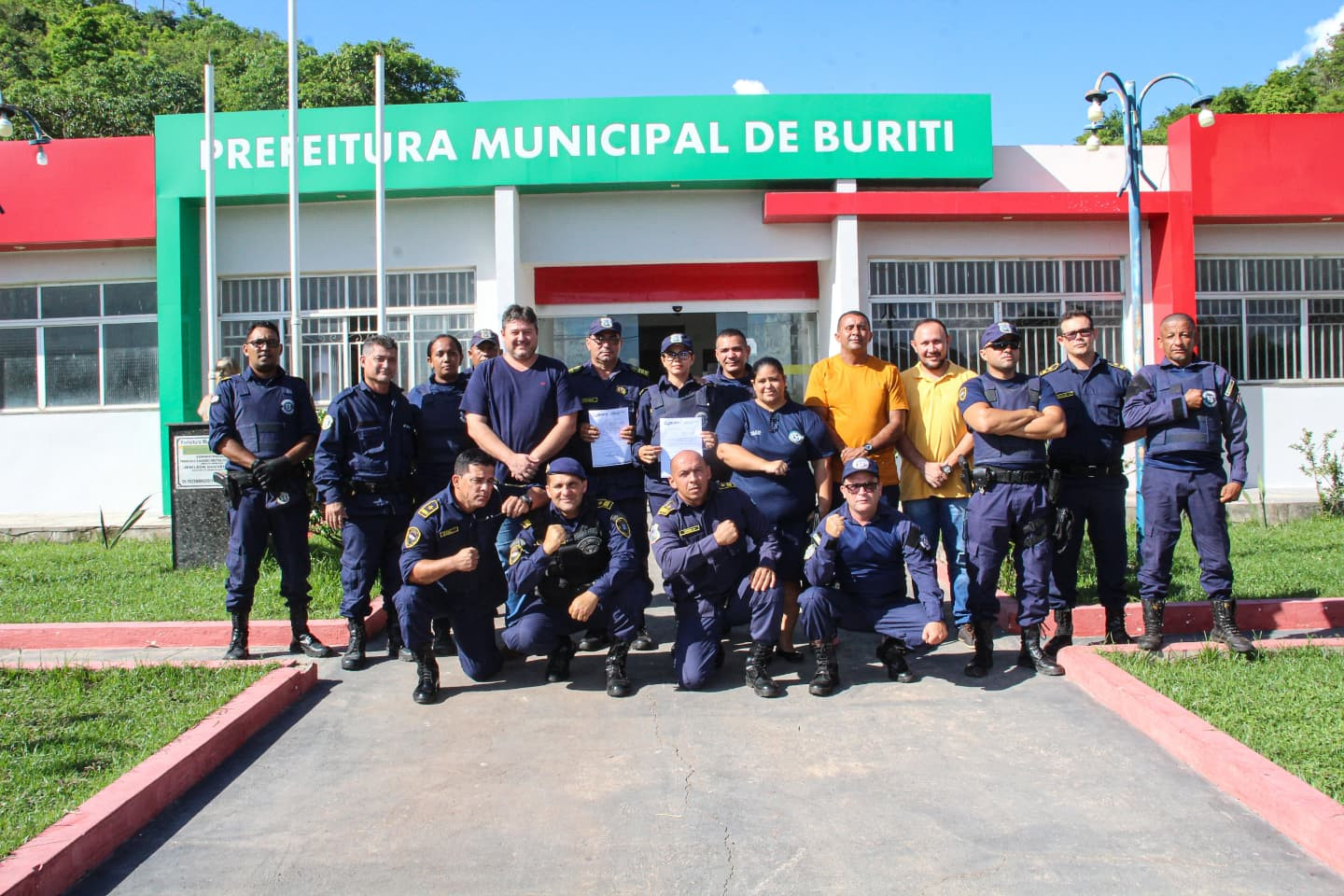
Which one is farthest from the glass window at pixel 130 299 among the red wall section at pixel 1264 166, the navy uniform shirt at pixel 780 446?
the red wall section at pixel 1264 166

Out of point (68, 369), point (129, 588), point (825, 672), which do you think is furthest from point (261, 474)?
point (68, 369)

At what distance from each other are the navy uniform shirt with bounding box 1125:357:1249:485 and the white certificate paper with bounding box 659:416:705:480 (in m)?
2.45

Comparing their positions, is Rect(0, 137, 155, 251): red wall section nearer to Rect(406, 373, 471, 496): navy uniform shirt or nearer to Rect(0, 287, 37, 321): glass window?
Rect(0, 287, 37, 321): glass window

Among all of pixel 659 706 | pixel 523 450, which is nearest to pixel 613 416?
pixel 523 450

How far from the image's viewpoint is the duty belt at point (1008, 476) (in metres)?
5.31

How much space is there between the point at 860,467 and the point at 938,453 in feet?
3.18

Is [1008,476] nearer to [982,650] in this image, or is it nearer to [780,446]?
[982,650]

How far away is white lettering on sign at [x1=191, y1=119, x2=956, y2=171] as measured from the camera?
1230 centimetres

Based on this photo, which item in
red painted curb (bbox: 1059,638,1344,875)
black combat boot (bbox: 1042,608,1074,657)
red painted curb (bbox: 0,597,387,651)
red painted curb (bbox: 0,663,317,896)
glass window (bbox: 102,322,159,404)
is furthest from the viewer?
glass window (bbox: 102,322,159,404)

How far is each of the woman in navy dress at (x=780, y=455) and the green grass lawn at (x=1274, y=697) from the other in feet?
5.74

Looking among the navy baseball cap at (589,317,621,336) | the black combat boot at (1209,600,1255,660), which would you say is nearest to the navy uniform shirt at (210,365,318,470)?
the navy baseball cap at (589,317,621,336)

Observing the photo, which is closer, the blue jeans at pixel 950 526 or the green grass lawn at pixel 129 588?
the blue jeans at pixel 950 526

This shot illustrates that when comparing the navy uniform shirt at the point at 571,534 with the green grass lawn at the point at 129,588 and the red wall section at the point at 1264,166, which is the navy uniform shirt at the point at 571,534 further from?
the red wall section at the point at 1264,166

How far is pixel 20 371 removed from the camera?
44.3 feet
